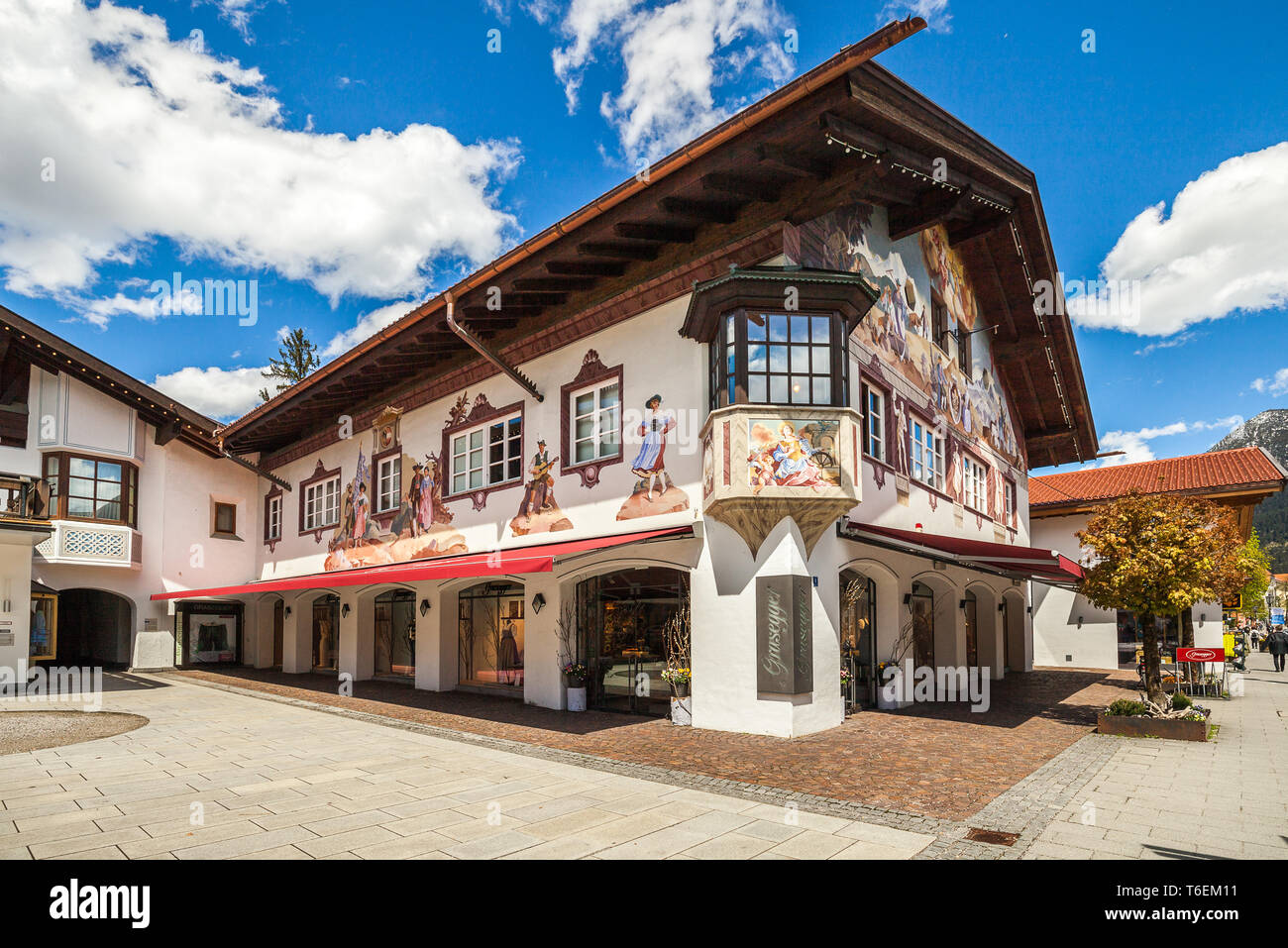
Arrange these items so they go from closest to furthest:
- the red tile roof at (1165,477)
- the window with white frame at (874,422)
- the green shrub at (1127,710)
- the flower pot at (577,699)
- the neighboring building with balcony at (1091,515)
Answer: the green shrub at (1127,710)
the window with white frame at (874,422)
the flower pot at (577,699)
the neighboring building with balcony at (1091,515)
the red tile roof at (1165,477)

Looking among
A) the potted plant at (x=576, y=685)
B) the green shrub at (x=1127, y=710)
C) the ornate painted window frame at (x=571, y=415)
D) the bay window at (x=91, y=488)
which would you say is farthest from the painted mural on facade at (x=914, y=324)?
the bay window at (x=91, y=488)

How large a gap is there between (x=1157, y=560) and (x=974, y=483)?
26.0 ft

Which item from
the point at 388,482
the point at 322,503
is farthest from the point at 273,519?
the point at 388,482

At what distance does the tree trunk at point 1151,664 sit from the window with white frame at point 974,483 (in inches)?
249

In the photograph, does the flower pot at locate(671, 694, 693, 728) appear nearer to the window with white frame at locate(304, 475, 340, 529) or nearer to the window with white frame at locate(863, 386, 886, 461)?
the window with white frame at locate(863, 386, 886, 461)

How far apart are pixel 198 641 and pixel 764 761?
20.1 meters

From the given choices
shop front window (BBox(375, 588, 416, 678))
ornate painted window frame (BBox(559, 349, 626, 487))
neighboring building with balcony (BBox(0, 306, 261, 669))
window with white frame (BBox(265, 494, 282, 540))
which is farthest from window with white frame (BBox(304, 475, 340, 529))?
ornate painted window frame (BBox(559, 349, 626, 487))

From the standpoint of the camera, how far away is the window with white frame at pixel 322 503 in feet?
66.3

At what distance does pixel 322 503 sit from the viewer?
69.0 feet

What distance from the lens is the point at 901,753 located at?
9188 millimetres

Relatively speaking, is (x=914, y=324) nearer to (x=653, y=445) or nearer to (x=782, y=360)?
(x=782, y=360)

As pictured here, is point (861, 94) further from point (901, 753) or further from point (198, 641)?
point (198, 641)

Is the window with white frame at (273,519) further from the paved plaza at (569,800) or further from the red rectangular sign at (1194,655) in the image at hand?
the red rectangular sign at (1194,655)
